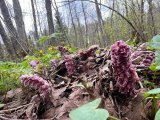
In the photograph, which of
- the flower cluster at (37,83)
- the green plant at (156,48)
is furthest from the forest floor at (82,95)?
the green plant at (156,48)

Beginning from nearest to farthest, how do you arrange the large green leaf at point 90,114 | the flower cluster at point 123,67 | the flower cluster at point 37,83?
1. the large green leaf at point 90,114
2. the flower cluster at point 123,67
3. the flower cluster at point 37,83

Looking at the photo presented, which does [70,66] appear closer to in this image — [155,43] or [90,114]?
[155,43]

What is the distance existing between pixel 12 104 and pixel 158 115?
1187 millimetres

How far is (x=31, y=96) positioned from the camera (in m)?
1.71

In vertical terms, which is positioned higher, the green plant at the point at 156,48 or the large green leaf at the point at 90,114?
the green plant at the point at 156,48

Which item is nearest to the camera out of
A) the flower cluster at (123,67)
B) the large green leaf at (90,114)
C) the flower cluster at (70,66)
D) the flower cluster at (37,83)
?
the large green leaf at (90,114)

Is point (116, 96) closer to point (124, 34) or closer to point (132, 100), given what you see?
point (132, 100)

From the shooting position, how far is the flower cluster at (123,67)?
1198 millimetres

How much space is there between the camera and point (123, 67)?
4.02ft

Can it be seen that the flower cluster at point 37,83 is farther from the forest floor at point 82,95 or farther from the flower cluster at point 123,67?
the flower cluster at point 123,67

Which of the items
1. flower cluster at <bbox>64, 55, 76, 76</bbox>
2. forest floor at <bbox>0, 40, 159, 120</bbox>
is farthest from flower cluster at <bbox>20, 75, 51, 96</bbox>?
flower cluster at <bbox>64, 55, 76, 76</bbox>

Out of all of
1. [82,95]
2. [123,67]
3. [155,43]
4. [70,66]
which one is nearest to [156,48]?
[155,43]

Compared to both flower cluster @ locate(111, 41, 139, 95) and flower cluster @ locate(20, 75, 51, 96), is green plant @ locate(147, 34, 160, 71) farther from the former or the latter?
flower cluster @ locate(20, 75, 51, 96)

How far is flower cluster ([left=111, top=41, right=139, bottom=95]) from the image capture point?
47.2 inches
